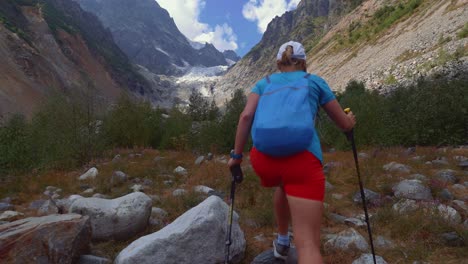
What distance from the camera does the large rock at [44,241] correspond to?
3.89m

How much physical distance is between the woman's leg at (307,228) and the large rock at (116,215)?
2.87 m

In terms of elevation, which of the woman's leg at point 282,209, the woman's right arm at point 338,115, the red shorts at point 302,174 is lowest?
the woman's leg at point 282,209

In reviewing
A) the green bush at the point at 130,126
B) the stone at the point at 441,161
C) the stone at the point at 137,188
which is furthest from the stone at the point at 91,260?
the green bush at the point at 130,126

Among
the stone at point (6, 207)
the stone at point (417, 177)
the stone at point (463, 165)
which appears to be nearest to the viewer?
the stone at point (6, 207)

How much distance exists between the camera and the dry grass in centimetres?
445

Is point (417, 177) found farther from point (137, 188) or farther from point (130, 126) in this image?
point (130, 126)

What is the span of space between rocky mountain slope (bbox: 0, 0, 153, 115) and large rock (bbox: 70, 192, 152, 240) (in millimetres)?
11358

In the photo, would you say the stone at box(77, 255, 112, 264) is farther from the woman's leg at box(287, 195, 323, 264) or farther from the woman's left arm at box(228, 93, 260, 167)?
the woman's leg at box(287, 195, 323, 264)

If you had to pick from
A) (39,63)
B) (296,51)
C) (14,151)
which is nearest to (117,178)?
(14,151)

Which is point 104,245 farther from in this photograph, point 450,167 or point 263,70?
point 263,70

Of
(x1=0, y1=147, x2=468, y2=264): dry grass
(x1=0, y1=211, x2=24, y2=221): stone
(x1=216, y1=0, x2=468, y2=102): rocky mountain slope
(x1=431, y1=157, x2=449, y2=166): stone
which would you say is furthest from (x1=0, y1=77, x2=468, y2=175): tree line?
(x1=216, y1=0, x2=468, y2=102): rocky mountain slope

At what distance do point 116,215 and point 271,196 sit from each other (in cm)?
298

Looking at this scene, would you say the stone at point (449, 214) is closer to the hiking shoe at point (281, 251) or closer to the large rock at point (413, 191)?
the large rock at point (413, 191)

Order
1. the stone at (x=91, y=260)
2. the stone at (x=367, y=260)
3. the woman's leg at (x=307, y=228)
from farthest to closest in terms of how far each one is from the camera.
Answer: the stone at (x=91, y=260), the stone at (x=367, y=260), the woman's leg at (x=307, y=228)
